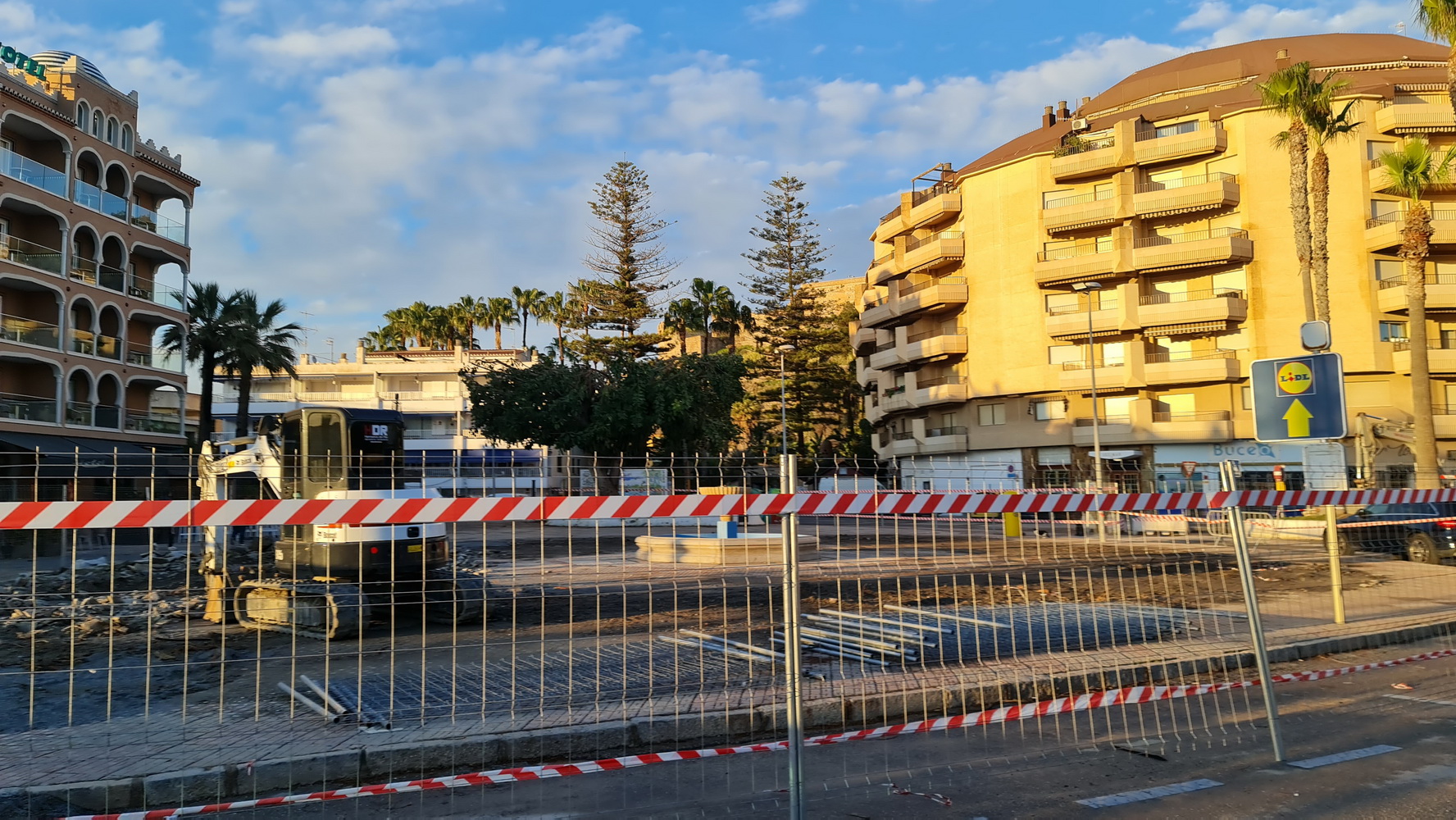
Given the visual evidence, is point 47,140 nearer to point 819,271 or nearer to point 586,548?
point 586,548

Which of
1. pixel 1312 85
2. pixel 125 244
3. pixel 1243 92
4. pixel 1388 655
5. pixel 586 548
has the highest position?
pixel 1243 92

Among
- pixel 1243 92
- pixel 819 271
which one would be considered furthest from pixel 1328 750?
pixel 819 271

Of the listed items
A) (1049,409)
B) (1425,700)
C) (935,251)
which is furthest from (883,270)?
(1425,700)

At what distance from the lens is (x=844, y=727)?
6660 millimetres

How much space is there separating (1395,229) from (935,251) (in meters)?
20.2

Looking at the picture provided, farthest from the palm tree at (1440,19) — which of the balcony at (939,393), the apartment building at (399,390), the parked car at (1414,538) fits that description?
the apartment building at (399,390)

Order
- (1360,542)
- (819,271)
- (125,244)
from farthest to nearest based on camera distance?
(819,271), (125,244), (1360,542)

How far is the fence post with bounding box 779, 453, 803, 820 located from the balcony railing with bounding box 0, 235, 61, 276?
111 feet

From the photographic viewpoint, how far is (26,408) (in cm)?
2922

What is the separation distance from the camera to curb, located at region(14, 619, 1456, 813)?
16.7 feet

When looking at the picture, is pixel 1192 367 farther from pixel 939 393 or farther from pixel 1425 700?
pixel 1425 700

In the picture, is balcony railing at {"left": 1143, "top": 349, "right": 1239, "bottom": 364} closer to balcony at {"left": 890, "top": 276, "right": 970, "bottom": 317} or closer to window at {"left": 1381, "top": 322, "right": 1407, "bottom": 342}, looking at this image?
window at {"left": 1381, "top": 322, "right": 1407, "bottom": 342}

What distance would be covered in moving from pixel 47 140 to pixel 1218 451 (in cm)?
4877

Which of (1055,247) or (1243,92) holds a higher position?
(1243,92)
